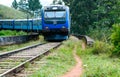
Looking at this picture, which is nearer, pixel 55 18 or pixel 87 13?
pixel 55 18

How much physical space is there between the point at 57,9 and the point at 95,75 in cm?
2277

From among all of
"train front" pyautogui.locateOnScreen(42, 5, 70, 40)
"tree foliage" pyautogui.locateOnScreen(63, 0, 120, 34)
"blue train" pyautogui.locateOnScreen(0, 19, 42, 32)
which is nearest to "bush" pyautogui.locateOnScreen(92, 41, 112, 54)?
"train front" pyautogui.locateOnScreen(42, 5, 70, 40)

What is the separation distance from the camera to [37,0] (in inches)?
5851

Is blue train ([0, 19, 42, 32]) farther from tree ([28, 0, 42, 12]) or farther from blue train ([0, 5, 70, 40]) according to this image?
tree ([28, 0, 42, 12])

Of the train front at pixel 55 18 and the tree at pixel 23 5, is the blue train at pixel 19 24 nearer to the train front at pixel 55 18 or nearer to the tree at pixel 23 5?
the train front at pixel 55 18

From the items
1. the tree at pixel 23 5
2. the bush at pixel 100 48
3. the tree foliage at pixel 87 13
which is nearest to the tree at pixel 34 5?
the tree at pixel 23 5

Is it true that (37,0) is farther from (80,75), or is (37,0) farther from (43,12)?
(80,75)

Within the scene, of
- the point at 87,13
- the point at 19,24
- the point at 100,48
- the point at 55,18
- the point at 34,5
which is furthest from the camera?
the point at 34,5

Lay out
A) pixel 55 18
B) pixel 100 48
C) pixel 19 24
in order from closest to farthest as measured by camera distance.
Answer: pixel 100 48, pixel 55 18, pixel 19 24

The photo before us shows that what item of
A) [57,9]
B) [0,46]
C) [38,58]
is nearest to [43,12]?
[57,9]

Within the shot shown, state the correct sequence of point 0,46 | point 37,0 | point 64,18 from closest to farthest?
point 0,46 → point 64,18 → point 37,0

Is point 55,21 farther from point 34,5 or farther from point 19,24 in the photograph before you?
point 34,5

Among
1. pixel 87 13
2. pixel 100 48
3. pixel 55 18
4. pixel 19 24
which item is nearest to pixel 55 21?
pixel 55 18

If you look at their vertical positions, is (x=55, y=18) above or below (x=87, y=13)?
above
